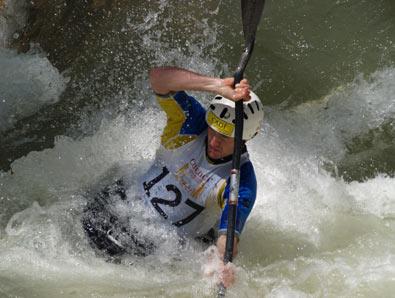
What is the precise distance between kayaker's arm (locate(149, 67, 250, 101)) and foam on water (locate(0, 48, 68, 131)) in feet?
7.19

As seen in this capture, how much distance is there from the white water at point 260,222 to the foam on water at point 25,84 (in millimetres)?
610

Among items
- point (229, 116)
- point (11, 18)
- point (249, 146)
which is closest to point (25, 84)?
point (11, 18)

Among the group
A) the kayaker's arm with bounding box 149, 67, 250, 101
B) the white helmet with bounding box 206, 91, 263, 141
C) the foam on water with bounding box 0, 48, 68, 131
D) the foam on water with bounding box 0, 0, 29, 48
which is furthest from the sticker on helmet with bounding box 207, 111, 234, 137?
the foam on water with bounding box 0, 0, 29, 48

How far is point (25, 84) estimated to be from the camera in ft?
18.4

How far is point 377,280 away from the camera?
12.4ft

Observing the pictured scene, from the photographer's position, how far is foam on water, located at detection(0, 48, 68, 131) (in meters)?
5.48

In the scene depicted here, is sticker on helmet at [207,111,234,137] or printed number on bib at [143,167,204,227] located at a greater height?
sticker on helmet at [207,111,234,137]

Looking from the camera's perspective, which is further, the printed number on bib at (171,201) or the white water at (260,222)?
the printed number on bib at (171,201)

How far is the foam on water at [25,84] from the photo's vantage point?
5.48 meters

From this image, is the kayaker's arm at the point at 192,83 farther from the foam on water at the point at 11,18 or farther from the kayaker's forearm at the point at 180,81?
the foam on water at the point at 11,18

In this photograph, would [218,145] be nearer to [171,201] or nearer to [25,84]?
[171,201]

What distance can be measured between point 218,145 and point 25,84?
258 centimetres

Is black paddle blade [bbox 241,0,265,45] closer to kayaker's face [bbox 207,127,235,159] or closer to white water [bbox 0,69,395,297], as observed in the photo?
kayaker's face [bbox 207,127,235,159]

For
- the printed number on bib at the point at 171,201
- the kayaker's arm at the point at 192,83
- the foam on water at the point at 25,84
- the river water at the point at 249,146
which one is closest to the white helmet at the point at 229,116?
the kayaker's arm at the point at 192,83
